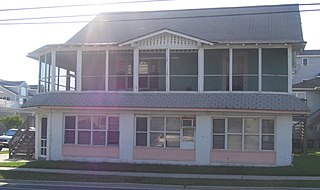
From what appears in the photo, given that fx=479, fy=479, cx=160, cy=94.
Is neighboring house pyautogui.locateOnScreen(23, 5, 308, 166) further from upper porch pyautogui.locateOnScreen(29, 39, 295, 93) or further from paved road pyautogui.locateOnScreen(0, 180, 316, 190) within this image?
paved road pyautogui.locateOnScreen(0, 180, 316, 190)

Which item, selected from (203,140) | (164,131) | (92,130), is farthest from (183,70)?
(92,130)

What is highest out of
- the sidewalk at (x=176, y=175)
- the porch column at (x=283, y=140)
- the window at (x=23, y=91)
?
the window at (x=23, y=91)

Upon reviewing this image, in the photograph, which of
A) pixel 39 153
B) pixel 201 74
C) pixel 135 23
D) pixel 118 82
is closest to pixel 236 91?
pixel 201 74

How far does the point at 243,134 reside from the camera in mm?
23969

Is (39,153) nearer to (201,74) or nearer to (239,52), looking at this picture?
(201,74)

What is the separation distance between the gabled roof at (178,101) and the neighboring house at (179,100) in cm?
5

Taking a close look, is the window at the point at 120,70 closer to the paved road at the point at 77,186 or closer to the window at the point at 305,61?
the paved road at the point at 77,186

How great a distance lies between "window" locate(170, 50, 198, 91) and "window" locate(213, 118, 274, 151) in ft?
8.81

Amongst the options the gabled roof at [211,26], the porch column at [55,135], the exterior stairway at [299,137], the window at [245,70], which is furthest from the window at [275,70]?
the porch column at [55,135]

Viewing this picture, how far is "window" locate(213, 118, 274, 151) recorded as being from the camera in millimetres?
23828

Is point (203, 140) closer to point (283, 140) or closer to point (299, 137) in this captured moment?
point (283, 140)

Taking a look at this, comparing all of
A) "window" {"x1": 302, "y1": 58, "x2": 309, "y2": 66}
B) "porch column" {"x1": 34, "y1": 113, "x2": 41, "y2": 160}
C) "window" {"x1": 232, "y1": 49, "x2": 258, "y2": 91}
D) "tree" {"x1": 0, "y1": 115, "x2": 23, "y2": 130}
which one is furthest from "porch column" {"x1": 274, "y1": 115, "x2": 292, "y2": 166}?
"tree" {"x1": 0, "y1": 115, "x2": 23, "y2": 130}

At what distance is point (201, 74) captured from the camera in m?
24.6

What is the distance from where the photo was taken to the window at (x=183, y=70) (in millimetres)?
25578
